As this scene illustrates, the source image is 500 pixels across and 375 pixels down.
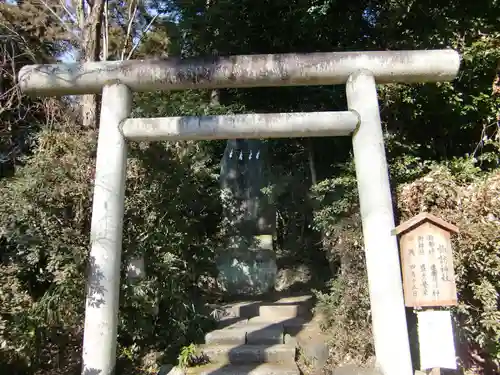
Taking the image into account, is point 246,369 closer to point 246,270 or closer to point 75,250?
point 75,250

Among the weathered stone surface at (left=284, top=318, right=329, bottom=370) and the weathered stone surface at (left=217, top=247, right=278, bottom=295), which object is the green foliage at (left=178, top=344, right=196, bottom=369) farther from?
the weathered stone surface at (left=217, top=247, right=278, bottom=295)

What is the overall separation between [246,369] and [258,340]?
0.68m

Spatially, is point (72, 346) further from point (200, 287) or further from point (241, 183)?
point (241, 183)

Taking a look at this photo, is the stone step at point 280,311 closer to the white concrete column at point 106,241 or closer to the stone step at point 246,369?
the stone step at point 246,369

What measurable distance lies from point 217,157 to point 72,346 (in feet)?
21.7

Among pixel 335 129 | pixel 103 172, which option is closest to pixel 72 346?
pixel 103 172

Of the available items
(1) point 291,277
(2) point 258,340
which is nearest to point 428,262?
(2) point 258,340

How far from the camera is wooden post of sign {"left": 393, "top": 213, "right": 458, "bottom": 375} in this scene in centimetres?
323

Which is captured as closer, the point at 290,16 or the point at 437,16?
the point at 437,16

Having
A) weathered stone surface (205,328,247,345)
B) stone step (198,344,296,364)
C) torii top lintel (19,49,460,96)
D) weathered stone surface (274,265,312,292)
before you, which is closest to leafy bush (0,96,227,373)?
weathered stone surface (205,328,247,345)

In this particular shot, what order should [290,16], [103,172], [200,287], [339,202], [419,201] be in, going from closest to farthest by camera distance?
[103,172]
[419,201]
[339,202]
[290,16]
[200,287]

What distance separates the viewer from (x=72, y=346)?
4.94 metres

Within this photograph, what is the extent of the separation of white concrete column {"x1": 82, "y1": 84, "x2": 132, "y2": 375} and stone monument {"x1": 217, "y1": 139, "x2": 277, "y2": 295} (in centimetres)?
443

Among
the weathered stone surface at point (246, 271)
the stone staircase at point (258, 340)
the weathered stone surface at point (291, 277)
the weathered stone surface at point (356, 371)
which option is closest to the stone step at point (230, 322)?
the stone staircase at point (258, 340)
